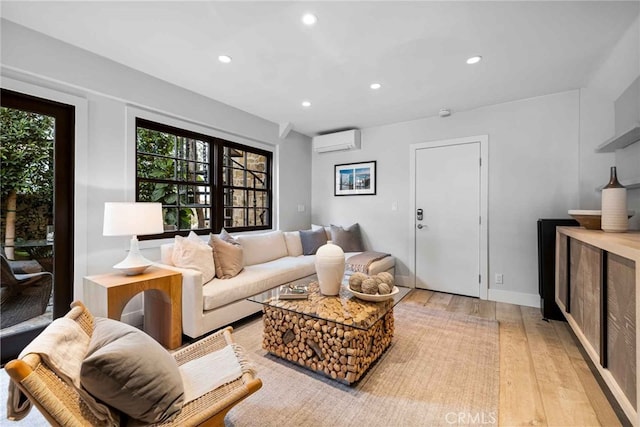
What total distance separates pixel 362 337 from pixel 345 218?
9.33 ft

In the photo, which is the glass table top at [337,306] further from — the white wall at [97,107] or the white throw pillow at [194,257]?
the white wall at [97,107]

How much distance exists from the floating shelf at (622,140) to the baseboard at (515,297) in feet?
5.31

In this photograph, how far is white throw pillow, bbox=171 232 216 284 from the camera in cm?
246

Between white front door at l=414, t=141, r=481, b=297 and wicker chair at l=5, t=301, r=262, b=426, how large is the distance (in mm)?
3089

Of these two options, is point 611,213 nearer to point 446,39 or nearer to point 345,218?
point 446,39

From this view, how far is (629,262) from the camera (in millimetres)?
1305

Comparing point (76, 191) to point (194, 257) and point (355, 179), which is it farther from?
point (355, 179)

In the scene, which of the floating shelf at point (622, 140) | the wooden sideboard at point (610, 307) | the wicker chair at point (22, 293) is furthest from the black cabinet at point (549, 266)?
the wicker chair at point (22, 293)

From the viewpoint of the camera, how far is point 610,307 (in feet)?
4.90

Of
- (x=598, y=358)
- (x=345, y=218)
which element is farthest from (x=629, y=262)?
(x=345, y=218)

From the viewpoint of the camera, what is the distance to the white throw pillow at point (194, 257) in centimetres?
246

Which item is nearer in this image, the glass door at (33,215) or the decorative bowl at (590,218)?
the glass door at (33,215)

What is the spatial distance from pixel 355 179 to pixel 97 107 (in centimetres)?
318

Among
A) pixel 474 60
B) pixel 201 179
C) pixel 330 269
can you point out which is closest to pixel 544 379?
pixel 330 269
